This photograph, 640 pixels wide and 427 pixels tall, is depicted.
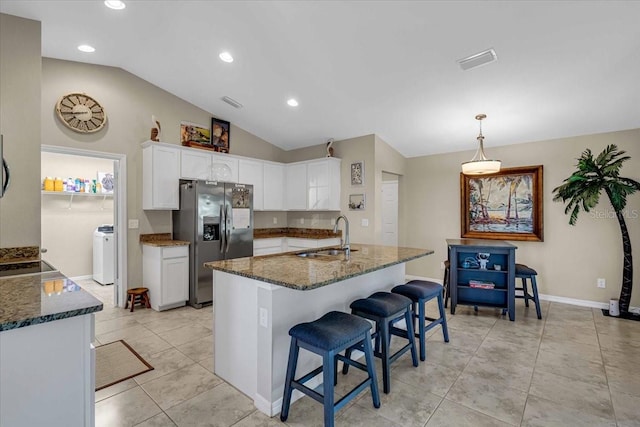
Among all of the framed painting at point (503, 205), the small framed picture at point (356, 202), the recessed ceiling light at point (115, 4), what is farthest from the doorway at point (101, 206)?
the framed painting at point (503, 205)

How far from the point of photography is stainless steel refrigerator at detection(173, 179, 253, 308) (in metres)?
4.15

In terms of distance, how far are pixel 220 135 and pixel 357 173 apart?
2342 mm

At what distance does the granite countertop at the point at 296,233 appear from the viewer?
5.39 metres

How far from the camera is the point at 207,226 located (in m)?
4.26

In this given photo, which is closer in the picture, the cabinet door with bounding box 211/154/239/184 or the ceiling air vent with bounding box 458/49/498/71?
the ceiling air vent with bounding box 458/49/498/71

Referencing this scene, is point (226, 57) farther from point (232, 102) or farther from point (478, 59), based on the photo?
point (478, 59)

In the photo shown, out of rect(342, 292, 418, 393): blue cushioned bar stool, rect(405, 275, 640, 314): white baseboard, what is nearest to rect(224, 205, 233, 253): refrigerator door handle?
rect(342, 292, 418, 393): blue cushioned bar stool

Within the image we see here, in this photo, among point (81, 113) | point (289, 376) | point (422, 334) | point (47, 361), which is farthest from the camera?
point (81, 113)

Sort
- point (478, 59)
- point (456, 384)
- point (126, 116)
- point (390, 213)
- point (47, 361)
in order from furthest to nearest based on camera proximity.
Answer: point (390, 213), point (126, 116), point (478, 59), point (456, 384), point (47, 361)

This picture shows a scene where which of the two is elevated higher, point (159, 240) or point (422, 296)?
point (159, 240)

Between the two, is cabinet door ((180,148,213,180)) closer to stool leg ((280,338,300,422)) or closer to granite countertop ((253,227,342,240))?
granite countertop ((253,227,342,240))

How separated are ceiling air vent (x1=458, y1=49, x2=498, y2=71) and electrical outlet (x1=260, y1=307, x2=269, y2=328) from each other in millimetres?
2878

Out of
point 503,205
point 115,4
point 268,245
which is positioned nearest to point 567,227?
point 503,205

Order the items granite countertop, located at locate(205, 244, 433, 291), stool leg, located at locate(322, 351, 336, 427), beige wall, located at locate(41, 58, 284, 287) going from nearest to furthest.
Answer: stool leg, located at locate(322, 351, 336, 427) → granite countertop, located at locate(205, 244, 433, 291) → beige wall, located at locate(41, 58, 284, 287)
